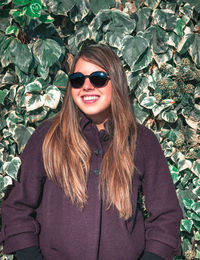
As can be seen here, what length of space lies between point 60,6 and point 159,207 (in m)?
1.30

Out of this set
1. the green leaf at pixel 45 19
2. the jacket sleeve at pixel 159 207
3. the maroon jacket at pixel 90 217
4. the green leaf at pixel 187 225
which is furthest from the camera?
the green leaf at pixel 187 225

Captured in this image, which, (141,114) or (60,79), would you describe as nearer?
(60,79)

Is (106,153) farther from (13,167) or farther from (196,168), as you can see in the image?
(196,168)

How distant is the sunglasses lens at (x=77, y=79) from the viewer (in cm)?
161

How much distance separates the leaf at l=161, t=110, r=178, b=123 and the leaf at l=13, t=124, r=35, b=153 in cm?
86

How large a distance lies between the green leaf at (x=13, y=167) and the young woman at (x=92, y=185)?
0.26 ft

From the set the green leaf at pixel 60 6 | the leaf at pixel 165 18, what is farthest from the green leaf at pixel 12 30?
the leaf at pixel 165 18

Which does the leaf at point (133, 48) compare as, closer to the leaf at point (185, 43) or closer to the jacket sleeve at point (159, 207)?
the leaf at point (185, 43)

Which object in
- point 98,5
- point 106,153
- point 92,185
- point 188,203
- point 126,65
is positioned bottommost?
point 188,203

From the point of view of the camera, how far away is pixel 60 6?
1859mm

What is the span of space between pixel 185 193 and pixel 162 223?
555mm

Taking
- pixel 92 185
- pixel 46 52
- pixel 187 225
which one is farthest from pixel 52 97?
pixel 187 225

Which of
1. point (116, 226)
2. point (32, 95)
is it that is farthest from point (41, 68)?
point (116, 226)

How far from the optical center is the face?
1616 mm
